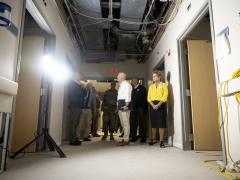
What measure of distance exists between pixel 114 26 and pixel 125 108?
84.8 inches

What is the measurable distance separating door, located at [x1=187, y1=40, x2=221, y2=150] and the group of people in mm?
535

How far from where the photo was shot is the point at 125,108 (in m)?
3.45

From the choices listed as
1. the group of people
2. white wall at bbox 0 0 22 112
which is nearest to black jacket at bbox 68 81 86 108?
the group of people

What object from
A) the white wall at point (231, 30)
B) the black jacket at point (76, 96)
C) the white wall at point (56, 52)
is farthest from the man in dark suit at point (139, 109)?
the white wall at point (56, 52)

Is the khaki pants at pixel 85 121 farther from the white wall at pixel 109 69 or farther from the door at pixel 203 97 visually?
the white wall at pixel 109 69

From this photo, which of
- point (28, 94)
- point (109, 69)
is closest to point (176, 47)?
point (28, 94)

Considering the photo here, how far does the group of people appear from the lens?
3.47 metres

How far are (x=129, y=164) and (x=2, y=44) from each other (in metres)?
1.55

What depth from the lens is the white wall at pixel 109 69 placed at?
6.48 metres

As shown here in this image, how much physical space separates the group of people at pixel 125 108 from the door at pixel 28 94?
3.27 ft

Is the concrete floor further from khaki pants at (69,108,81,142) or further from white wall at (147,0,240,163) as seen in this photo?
khaki pants at (69,108,81,142)

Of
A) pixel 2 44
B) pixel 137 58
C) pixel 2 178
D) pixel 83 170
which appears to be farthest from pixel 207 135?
pixel 137 58

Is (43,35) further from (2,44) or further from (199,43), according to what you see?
(199,43)

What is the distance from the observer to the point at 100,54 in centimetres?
627
